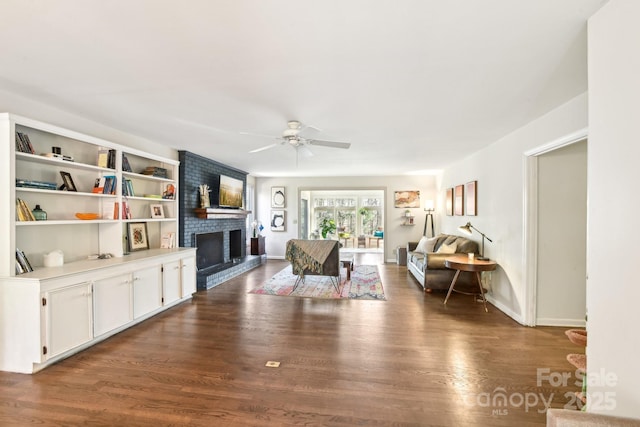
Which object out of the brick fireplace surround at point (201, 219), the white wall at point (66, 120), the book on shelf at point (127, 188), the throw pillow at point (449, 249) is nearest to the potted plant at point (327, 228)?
the brick fireplace surround at point (201, 219)

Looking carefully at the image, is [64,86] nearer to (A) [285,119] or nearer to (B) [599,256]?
(A) [285,119]

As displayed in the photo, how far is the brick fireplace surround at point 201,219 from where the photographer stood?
4.99m

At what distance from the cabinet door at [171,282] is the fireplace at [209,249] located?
4.19 feet

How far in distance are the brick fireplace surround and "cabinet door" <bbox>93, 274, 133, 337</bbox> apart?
1.71m

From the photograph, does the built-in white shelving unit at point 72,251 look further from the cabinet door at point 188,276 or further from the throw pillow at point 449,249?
the throw pillow at point 449,249

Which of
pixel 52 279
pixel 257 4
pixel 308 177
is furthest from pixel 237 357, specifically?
pixel 308 177

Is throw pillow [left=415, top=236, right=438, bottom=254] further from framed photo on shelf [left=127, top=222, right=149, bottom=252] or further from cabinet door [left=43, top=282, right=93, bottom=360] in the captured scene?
cabinet door [left=43, top=282, right=93, bottom=360]

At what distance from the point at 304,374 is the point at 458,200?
485cm

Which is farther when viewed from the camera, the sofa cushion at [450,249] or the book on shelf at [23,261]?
the sofa cushion at [450,249]

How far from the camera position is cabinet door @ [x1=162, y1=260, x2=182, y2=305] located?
3918 mm

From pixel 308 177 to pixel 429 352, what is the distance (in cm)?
633

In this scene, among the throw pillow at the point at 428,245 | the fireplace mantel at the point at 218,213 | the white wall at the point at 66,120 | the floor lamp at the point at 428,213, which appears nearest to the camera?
the white wall at the point at 66,120

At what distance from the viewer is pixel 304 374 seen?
2.40m

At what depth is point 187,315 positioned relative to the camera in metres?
3.81
